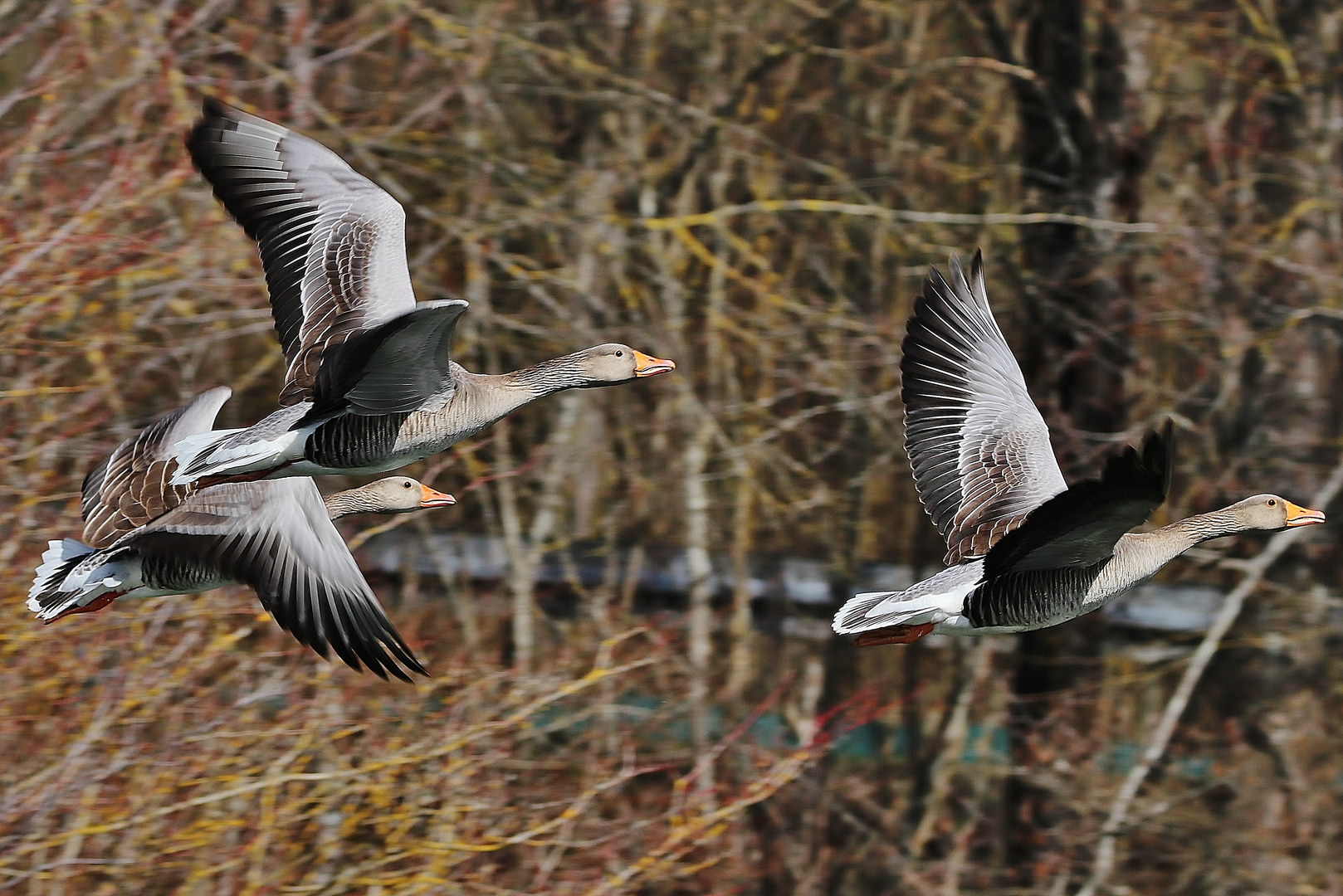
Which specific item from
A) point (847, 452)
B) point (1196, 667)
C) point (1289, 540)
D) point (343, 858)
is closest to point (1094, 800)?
point (1196, 667)

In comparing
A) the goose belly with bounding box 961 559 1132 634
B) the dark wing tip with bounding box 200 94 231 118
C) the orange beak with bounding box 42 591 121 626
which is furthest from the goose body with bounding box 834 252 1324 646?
the dark wing tip with bounding box 200 94 231 118

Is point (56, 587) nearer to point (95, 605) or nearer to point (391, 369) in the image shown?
point (95, 605)

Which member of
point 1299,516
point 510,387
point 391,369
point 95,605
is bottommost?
point 95,605

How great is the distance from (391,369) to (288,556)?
1.07 meters

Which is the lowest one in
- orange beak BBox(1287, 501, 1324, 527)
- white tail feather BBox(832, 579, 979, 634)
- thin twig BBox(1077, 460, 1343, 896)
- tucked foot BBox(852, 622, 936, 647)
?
thin twig BBox(1077, 460, 1343, 896)

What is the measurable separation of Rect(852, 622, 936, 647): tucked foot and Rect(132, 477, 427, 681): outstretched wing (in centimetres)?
201

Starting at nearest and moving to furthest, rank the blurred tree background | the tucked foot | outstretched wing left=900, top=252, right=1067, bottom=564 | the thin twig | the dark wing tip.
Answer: the tucked foot, the dark wing tip, outstretched wing left=900, top=252, right=1067, bottom=564, the blurred tree background, the thin twig

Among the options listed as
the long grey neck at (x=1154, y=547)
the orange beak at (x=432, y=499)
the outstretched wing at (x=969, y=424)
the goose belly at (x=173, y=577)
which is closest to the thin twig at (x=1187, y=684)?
the outstretched wing at (x=969, y=424)

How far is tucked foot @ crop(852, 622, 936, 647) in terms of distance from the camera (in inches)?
306

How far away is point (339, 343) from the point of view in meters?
7.75

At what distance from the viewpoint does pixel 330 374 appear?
687 centimetres

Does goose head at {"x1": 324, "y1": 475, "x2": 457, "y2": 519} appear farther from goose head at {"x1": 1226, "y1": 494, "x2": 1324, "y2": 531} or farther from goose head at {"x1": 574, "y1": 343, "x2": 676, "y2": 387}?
goose head at {"x1": 1226, "y1": 494, "x2": 1324, "y2": 531}

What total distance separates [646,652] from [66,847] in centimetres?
468

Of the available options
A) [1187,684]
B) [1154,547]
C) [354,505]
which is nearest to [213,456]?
[354,505]
